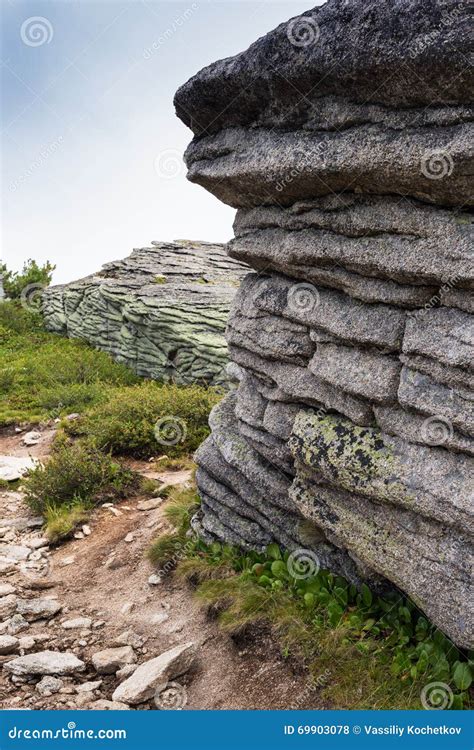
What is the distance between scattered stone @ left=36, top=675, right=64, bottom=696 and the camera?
7.64 meters

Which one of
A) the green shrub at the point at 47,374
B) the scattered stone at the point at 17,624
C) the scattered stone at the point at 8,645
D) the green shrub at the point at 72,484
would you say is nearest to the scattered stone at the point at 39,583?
the scattered stone at the point at 17,624

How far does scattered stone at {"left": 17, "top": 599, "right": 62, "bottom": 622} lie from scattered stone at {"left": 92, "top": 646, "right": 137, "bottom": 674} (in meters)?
1.52

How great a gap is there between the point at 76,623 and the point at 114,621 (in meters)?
0.53

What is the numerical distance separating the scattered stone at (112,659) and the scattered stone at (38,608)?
152 cm

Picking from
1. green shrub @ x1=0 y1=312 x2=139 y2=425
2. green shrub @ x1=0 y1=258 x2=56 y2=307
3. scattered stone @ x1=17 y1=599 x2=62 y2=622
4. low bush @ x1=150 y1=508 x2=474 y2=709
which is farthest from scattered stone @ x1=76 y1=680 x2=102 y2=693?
green shrub @ x1=0 y1=258 x2=56 y2=307

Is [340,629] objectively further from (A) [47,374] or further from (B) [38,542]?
(A) [47,374]

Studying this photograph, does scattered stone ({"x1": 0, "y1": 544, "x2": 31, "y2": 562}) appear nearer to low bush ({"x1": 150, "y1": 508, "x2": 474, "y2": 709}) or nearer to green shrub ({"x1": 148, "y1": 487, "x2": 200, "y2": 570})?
green shrub ({"x1": 148, "y1": 487, "x2": 200, "y2": 570})

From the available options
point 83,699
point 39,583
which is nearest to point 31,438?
point 39,583

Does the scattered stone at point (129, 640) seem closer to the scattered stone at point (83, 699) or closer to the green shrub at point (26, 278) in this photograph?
the scattered stone at point (83, 699)

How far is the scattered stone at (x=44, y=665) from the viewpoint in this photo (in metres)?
7.96

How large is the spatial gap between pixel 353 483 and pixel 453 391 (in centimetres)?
159

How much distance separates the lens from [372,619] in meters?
7.55

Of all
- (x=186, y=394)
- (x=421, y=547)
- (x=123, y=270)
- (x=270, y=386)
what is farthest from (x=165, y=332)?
(x=421, y=547)

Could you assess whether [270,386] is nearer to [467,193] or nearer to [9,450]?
[467,193]
